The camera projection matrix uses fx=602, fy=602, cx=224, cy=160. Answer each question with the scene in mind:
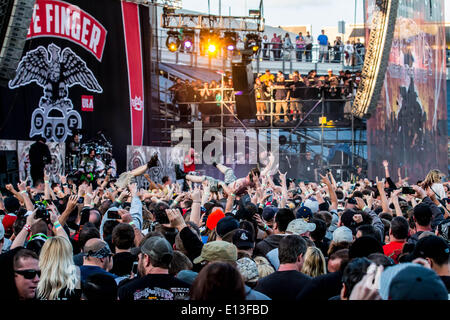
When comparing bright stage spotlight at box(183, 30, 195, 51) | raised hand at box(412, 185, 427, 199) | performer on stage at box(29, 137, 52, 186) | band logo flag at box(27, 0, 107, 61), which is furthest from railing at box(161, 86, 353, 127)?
raised hand at box(412, 185, 427, 199)

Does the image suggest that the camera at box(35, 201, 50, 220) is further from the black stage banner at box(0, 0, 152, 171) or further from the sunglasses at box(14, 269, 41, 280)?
the black stage banner at box(0, 0, 152, 171)

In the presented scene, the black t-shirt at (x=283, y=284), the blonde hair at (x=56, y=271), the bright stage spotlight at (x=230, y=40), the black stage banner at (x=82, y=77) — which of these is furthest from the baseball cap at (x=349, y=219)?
the bright stage spotlight at (x=230, y=40)

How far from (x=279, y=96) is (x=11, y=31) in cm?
1338

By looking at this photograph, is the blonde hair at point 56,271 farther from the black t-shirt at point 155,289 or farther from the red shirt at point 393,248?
the red shirt at point 393,248

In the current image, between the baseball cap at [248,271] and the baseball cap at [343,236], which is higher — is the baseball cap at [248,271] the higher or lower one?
the lower one

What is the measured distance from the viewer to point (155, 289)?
12.3 feet

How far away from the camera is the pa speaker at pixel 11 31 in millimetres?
8820

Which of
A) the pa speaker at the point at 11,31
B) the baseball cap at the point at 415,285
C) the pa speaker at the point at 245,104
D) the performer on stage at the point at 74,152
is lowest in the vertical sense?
the baseball cap at the point at 415,285

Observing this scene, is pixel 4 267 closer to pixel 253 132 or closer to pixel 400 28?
pixel 400 28

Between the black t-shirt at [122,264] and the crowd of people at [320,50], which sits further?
the crowd of people at [320,50]

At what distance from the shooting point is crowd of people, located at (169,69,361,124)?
A: 824 inches

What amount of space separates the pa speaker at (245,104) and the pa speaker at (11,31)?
769 centimetres

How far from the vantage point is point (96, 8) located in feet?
57.3
